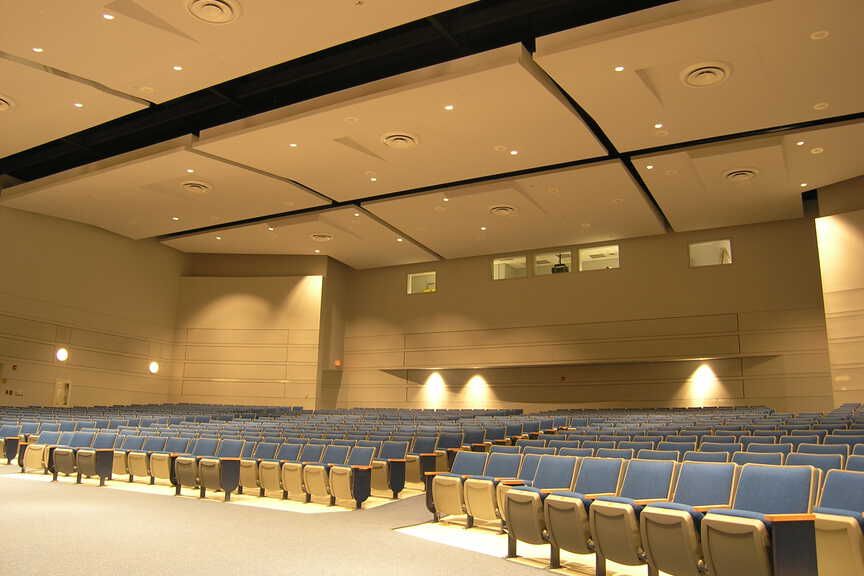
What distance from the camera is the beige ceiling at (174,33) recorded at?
8.74m

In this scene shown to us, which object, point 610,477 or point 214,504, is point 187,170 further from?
point 610,477

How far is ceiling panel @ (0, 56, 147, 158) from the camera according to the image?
34.3ft

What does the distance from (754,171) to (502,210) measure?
18.1 feet

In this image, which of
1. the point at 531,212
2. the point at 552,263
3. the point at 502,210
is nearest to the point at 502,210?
Result: the point at 502,210

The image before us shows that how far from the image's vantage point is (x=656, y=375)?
17688mm

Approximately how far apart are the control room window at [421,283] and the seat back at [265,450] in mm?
12789

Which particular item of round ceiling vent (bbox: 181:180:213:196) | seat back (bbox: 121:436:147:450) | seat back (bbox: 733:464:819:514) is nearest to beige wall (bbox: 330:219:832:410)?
round ceiling vent (bbox: 181:180:213:196)

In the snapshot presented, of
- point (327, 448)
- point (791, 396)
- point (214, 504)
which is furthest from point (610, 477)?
point (791, 396)

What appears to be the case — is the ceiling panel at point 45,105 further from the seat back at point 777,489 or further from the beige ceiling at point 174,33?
the seat back at point 777,489

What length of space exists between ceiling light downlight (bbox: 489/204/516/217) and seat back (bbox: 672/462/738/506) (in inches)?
461

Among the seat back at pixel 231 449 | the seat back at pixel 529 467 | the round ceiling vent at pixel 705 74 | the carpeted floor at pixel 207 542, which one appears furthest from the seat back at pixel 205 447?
the round ceiling vent at pixel 705 74

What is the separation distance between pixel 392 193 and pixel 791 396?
10.6 meters

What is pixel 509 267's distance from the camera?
65.1 feet

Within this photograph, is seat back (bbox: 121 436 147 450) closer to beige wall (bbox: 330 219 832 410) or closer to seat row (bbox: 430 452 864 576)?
seat row (bbox: 430 452 864 576)
